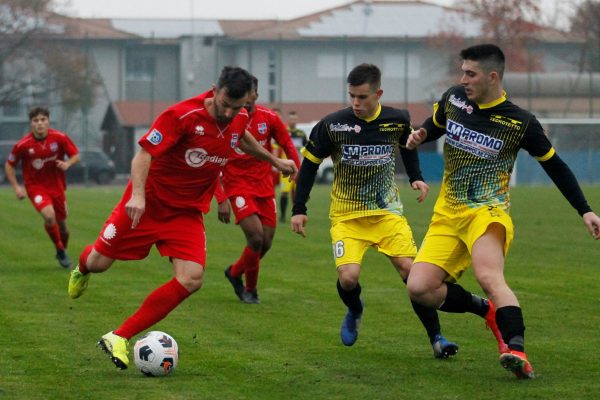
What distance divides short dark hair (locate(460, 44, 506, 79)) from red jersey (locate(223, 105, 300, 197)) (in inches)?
154

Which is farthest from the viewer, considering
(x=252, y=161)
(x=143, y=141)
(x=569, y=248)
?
(x=569, y=248)

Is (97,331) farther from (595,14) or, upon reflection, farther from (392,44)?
(595,14)

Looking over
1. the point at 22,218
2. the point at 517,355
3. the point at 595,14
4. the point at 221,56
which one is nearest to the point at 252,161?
the point at 517,355

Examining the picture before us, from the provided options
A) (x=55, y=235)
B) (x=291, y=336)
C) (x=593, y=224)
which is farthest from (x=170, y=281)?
(x=55, y=235)

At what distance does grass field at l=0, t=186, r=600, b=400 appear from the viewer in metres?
7.43

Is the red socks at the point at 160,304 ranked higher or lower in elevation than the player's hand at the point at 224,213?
lower

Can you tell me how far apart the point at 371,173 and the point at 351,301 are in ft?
2.91

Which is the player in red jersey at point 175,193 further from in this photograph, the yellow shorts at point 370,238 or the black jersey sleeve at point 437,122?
the black jersey sleeve at point 437,122

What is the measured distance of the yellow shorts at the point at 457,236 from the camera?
7828 mm

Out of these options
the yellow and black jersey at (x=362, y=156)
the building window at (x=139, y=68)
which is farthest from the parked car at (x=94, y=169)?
the yellow and black jersey at (x=362, y=156)

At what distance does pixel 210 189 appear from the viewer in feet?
28.1

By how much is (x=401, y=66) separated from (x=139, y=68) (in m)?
10.6

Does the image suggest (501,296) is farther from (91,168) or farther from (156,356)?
(91,168)

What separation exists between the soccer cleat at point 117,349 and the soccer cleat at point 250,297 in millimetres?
3844
